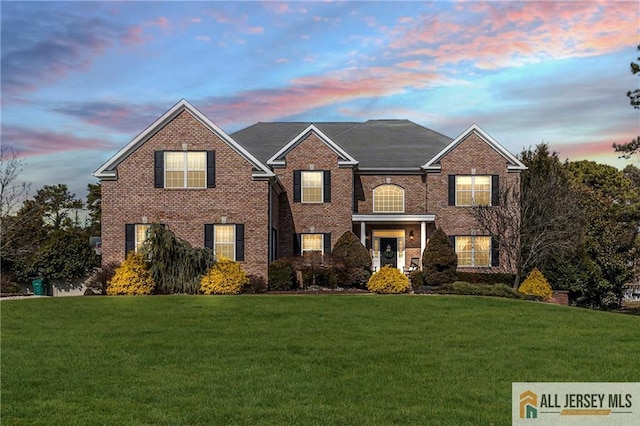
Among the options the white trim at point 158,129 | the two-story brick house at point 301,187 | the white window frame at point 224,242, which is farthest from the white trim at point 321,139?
the white window frame at point 224,242

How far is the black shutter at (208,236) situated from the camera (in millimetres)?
30797

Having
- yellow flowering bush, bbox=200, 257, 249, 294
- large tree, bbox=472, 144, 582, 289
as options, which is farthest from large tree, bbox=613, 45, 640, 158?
yellow flowering bush, bbox=200, 257, 249, 294

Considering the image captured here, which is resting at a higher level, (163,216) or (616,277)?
(163,216)

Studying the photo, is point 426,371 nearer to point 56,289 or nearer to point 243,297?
point 243,297

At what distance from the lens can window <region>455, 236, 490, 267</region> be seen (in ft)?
117

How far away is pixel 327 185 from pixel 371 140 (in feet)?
23.1

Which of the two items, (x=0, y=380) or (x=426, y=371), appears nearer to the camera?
(x=0, y=380)

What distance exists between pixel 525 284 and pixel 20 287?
2479cm

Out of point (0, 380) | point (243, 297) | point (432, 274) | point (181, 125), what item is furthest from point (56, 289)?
point (0, 380)

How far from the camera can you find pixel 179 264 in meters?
28.3

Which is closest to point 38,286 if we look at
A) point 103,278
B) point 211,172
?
point 103,278

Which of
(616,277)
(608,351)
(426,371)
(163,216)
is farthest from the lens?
(616,277)

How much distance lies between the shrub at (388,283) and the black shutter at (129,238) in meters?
10.3

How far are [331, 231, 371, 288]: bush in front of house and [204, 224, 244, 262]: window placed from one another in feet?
14.1
